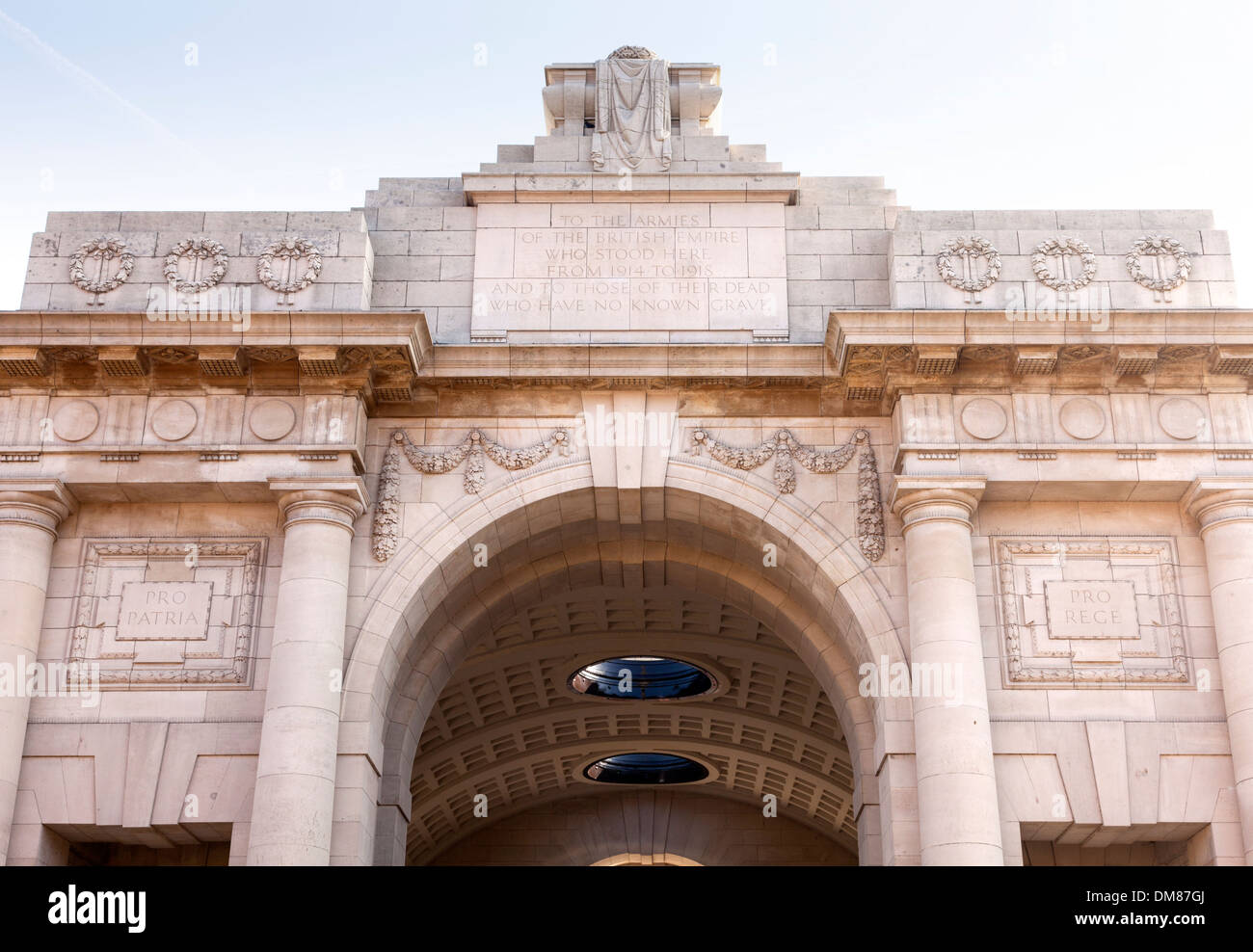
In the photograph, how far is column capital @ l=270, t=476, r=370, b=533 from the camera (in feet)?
75.2

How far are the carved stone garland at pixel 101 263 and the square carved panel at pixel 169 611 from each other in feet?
13.4

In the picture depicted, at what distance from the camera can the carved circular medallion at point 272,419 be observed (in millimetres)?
23578

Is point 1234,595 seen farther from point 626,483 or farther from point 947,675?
point 626,483

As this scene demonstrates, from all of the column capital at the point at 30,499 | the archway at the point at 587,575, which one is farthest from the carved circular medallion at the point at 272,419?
the column capital at the point at 30,499

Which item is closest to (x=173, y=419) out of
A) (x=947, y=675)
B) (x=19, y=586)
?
(x=19, y=586)

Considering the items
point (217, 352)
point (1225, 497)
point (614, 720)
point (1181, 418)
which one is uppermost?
point (217, 352)

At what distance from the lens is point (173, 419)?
23.7 metres

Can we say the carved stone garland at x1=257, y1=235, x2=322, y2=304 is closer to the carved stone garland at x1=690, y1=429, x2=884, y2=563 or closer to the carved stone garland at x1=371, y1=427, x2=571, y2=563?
the carved stone garland at x1=371, y1=427, x2=571, y2=563

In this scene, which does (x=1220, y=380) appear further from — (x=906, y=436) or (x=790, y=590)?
(x=790, y=590)

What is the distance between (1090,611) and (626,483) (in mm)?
7368

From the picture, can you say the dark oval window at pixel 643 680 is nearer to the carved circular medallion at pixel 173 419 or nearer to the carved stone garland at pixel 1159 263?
the carved circular medallion at pixel 173 419

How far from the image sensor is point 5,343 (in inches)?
912

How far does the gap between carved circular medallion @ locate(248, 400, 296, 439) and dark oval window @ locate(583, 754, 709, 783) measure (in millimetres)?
21315

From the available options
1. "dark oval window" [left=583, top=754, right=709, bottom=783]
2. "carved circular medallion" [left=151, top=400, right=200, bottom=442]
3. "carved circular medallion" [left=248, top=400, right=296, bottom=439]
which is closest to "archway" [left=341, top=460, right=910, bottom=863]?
"carved circular medallion" [left=248, top=400, right=296, bottom=439]
